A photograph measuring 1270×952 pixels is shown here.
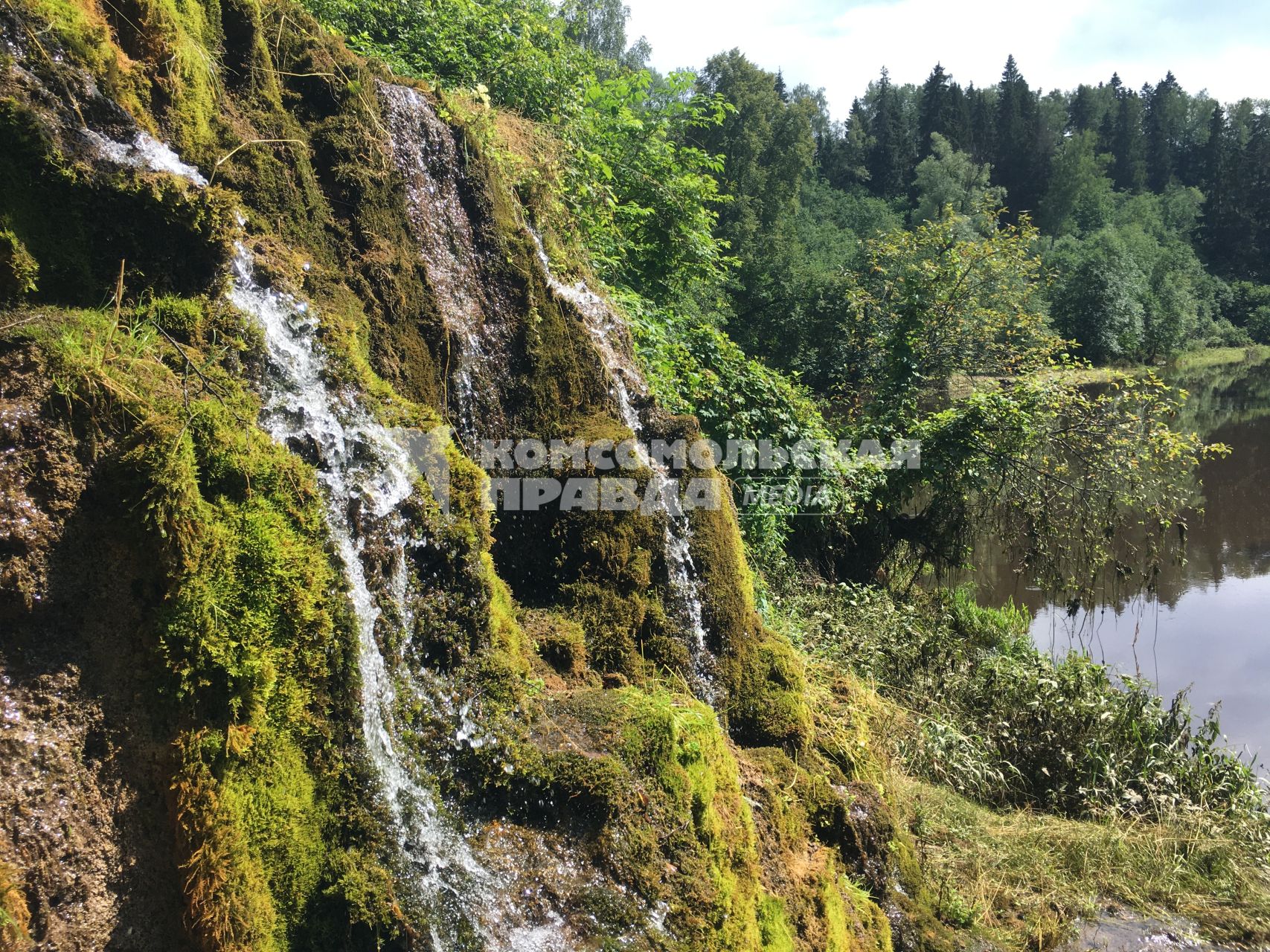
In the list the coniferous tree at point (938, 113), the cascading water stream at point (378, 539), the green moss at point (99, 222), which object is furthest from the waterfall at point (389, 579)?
the coniferous tree at point (938, 113)

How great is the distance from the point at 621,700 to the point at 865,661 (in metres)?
5.12

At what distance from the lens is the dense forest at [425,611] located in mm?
2264

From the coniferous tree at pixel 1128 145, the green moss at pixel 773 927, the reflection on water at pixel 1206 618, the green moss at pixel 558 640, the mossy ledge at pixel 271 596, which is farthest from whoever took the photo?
the coniferous tree at pixel 1128 145

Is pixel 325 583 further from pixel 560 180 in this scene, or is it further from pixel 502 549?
pixel 560 180

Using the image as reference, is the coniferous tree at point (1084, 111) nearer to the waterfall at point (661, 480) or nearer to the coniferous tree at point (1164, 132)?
the coniferous tree at point (1164, 132)

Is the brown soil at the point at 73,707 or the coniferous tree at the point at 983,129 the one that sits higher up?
the coniferous tree at the point at 983,129

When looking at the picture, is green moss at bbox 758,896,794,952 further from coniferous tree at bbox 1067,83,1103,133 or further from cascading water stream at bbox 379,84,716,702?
coniferous tree at bbox 1067,83,1103,133

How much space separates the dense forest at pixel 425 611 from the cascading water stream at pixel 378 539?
0.01 metres

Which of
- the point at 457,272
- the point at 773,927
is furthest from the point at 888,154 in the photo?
the point at 773,927

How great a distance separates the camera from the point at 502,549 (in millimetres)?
4363

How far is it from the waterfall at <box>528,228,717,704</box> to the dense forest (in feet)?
0.11

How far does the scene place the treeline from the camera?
102 ft

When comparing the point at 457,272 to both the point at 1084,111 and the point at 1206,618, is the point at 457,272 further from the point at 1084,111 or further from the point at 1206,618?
the point at 1084,111

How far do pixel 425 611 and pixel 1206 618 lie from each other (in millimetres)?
12469
